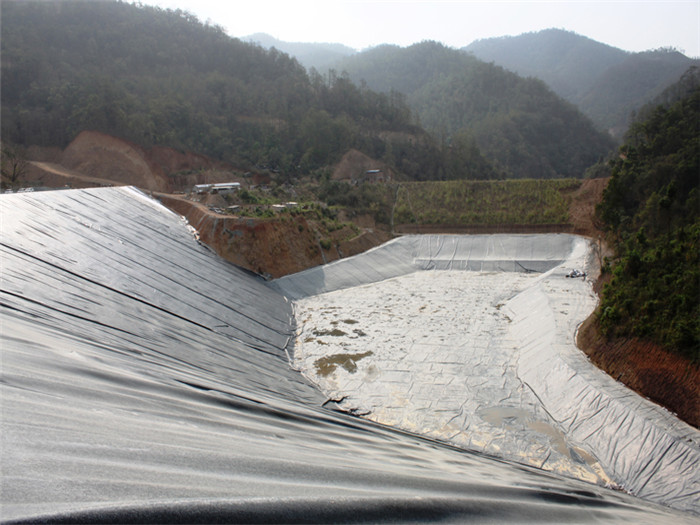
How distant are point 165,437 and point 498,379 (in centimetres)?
1005

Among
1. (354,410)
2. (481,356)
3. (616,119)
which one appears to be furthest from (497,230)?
(616,119)

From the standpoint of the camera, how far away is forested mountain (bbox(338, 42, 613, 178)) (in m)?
72.8

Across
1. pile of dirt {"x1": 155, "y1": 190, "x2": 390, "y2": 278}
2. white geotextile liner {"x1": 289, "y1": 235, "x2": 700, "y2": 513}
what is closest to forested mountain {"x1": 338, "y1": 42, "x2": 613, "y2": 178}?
pile of dirt {"x1": 155, "y1": 190, "x2": 390, "y2": 278}

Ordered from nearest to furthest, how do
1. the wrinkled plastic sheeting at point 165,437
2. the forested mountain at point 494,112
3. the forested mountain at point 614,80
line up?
the wrinkled plastic sheeting at point 165,437
the forested mountain at point 494,112
the forested mountain at point 614,80

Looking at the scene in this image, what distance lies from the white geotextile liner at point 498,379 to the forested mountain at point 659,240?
5.35 ft

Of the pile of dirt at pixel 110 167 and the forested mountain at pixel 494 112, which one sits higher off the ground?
the forested mountain at pixel 494 112

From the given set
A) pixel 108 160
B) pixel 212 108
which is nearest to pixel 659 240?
pixel 108 160

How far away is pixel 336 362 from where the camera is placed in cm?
1353

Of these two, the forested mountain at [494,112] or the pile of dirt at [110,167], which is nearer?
the pile of dirt at [110,167]

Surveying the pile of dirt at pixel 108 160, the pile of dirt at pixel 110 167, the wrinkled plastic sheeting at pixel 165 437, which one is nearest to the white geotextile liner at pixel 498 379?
the wrinkled plastic sheeting at pixel 165 437

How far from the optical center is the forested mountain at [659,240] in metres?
10.6

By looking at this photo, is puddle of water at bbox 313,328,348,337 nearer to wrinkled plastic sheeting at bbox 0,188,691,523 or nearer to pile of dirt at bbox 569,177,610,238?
wrinkled plastic sheeting at bbox 0,188,691,523

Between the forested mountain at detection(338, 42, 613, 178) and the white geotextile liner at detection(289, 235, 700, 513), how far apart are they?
138 feet

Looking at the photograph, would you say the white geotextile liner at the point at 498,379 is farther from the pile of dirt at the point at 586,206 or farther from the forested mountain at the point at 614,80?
the forested mountain at the point at 614,80
